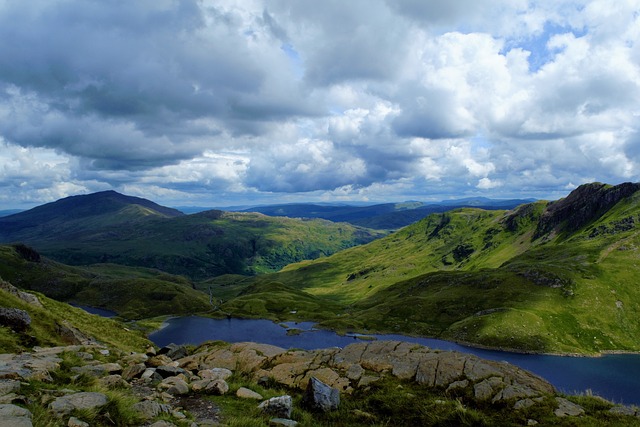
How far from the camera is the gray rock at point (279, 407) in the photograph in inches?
661

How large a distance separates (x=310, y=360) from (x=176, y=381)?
969cm

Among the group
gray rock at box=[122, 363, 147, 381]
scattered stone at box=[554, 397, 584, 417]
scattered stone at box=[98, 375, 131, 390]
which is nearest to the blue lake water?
scattered stone at box=[554, 397, 584, 417]

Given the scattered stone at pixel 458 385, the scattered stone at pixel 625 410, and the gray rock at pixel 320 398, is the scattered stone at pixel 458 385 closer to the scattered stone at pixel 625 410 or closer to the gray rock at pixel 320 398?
the scattered stone at pixel 625 410

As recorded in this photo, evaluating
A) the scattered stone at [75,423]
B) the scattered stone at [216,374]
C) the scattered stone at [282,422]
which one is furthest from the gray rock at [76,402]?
the scattered stone at [216,374]

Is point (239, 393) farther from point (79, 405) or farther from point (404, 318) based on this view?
point (404, 318)

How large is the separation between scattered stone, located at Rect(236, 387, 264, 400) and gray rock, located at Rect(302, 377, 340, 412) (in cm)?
282

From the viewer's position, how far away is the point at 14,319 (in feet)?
97.2

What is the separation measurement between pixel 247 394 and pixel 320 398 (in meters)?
4.45

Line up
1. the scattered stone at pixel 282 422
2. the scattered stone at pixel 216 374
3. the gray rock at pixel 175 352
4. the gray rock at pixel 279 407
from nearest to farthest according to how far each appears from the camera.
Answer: the scattered stone at pixel 282 422, the gray rock at pixel 279 407, the scattered stone at pixel 216 374, the gray rock at pixel 175 352

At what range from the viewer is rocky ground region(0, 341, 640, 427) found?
42.9 ft

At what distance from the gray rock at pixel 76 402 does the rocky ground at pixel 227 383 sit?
3cm

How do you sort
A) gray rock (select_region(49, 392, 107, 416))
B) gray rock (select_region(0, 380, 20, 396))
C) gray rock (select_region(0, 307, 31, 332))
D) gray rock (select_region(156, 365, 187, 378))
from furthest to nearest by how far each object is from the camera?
gray rock (select_region(0, 307, 31, 332))
gray rock (select_region(156, 365, 187, 378))
gray rock (select_region(0, 380, 20, 396))
gray rock (select_region(49, 392, 107, 416))

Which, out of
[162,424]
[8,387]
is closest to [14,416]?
[8,387]

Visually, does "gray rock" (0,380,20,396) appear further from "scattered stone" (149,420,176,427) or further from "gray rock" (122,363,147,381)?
"gray rock" (122,363,147,381)
